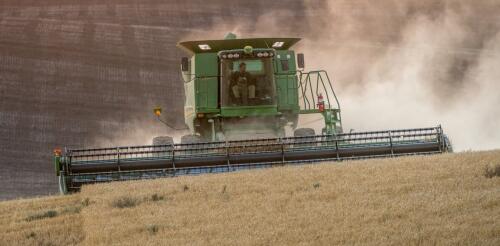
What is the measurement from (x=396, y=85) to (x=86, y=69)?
1447 centimetres

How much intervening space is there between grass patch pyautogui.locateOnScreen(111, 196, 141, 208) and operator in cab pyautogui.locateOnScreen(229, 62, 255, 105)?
6.64 m

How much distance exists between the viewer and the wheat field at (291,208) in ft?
42.7

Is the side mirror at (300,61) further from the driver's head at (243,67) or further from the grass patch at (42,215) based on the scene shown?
the grass patch at (42,215)

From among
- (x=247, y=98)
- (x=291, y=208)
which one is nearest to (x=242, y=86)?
(x=247, y=98)

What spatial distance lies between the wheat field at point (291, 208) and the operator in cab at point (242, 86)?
12.1ft

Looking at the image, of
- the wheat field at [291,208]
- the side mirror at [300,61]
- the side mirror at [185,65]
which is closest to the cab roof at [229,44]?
the side mirror at [185,65]

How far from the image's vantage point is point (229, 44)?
24.5m

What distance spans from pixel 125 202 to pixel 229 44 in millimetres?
8151

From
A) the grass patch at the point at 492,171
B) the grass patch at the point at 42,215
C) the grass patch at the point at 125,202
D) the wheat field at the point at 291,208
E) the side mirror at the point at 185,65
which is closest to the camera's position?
the wheat field at the point at 291,208

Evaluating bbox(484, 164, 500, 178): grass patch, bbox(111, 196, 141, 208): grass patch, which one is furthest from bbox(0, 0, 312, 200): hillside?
bbox(484, 164, 500, 178): grass patch

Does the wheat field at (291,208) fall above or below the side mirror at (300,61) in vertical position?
below

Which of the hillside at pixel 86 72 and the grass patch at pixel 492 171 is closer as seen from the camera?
the grass patch at pixel 492 171

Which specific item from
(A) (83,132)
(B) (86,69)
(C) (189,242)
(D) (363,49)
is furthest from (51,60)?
(C) (189,242)

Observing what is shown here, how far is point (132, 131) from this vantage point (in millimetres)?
43750
